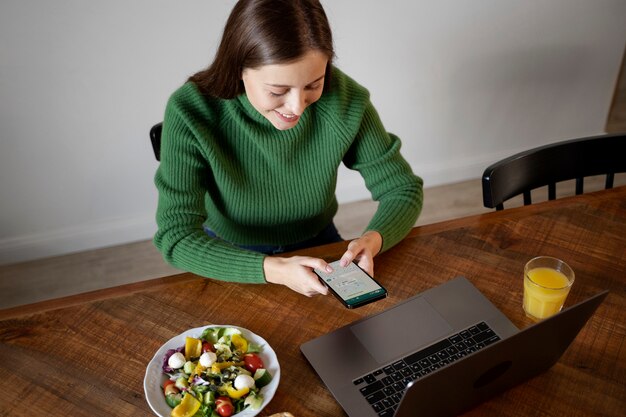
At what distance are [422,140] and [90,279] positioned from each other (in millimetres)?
1453

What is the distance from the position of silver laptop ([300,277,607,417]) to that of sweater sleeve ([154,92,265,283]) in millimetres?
288

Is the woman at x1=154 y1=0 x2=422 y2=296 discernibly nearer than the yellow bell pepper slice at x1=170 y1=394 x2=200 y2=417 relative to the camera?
No

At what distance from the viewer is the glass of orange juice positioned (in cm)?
110

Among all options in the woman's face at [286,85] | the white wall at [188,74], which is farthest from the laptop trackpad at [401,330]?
the white wall at [188,74]

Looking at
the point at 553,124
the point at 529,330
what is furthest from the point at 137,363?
the point at 553,124

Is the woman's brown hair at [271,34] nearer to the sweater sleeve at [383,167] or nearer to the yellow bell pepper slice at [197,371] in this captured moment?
the sweater sleeve at [383,167]

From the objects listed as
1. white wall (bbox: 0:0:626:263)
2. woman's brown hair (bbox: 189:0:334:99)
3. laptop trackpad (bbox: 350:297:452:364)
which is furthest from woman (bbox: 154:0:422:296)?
white wall (bbox: 0:0:626:263)

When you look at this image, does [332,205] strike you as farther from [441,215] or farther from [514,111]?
[514,111]

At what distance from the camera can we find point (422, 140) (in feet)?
8.54

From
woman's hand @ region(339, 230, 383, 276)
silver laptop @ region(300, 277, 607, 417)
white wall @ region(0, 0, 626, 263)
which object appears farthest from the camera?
white wall @ region(0, 0, 626, 263)

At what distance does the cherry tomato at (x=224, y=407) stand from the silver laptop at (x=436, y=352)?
0.53 ft

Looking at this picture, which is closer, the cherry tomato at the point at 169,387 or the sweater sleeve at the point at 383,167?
the cherry tomato at the point at 169,387

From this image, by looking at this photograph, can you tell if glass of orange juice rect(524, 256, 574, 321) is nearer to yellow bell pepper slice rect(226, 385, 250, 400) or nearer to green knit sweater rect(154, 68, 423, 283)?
green knit sweater rect(154, 68, 423, 283)

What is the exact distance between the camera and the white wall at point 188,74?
201 centimetres
